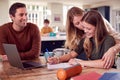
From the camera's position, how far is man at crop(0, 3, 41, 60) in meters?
2.10

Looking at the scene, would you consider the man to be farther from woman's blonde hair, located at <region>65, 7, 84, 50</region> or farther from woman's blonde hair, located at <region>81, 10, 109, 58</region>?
woman's blonde hair, located at <region>81, 10, 109, 58</region>

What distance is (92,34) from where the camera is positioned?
5.55 feet

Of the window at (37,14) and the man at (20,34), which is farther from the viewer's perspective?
the window at (37,14)

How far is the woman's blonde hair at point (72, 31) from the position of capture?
214 centimetres

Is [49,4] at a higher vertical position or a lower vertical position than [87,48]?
higher

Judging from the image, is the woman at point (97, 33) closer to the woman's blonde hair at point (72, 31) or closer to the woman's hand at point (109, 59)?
the woman's hand at point (109, 59)

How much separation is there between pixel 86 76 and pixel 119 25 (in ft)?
30.3

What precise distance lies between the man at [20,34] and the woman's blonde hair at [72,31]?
36 cm

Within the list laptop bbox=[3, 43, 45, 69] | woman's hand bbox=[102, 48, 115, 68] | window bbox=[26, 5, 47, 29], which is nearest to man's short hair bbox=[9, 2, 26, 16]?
laptop bbox=[3, 43, 45, 69]

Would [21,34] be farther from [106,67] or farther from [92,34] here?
[106,67]

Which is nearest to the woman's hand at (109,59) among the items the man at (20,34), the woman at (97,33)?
the woman at (97,33)

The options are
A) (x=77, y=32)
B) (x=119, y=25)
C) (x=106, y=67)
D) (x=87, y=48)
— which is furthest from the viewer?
(x=119, y=25)

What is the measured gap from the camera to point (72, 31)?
225 cm

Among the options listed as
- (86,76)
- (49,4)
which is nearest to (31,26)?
(86,76)
